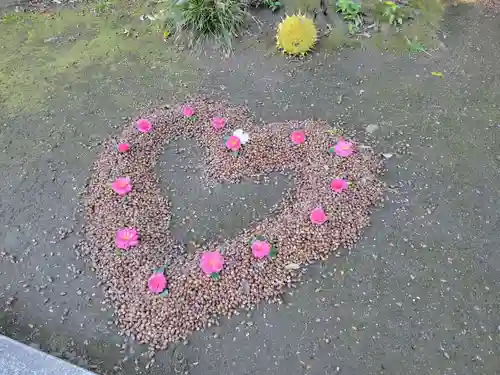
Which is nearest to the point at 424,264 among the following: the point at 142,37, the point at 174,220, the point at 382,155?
the point at 382,155

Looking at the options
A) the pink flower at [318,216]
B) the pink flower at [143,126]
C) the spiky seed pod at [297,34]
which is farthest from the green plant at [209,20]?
the pink flower at [318,216]

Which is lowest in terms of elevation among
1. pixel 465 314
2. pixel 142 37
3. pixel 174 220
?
pixel 465 314

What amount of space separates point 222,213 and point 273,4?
243 cm

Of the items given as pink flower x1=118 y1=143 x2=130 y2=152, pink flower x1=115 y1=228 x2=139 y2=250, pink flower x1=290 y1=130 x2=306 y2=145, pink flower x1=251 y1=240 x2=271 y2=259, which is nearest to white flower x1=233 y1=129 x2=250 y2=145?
pink flower x1=290 y1=130 x2=306 y2=145

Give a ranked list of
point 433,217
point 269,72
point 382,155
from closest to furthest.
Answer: point 433,217 < point 382,155 < point 269,72

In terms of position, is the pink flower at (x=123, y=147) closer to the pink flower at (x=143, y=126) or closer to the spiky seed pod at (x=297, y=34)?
the pink flower at (x=143, y=126)

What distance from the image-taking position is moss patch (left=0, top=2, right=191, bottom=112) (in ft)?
13.3

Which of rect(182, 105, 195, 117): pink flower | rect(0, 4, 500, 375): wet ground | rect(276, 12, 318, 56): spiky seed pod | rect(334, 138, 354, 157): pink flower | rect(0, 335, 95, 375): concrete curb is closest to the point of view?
rect(0, 335, 95, 375): concrete curb

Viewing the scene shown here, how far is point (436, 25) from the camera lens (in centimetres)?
435

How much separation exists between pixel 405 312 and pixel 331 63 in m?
2.32

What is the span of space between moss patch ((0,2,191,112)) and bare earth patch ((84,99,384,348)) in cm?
89

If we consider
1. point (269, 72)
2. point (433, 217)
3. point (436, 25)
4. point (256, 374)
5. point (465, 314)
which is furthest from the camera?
point (436, 25)

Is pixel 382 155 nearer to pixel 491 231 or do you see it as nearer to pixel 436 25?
pixel 491 231

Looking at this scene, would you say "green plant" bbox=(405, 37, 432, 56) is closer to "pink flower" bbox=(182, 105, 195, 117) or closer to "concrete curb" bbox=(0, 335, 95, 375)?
"pink flower" bbox=(182, 105, 195, 117)
